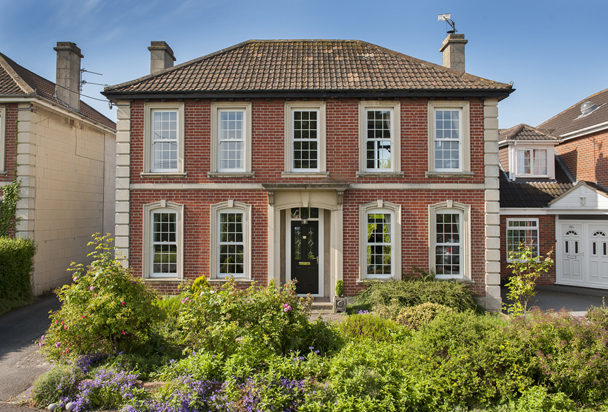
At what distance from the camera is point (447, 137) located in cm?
1126

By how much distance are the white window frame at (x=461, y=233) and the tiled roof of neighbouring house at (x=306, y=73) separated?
11.8 feet

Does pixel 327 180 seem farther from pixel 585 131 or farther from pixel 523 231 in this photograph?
pixel 585 131

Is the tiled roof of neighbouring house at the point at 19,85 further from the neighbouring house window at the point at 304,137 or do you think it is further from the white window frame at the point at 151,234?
the neighbouring house window at the point at 304,137

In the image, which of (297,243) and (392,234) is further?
(297,243)

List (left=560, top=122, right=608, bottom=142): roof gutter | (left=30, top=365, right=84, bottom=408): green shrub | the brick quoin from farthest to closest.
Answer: (left=560, top=122, right=608, bottom=142): roof gutter
the brick quoin
(left=30, top=365, right=84, bottom=408): green shrub

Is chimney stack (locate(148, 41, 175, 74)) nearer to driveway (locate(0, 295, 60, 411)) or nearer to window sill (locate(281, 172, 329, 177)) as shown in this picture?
window sill (locate(281, 172, 329, 177))

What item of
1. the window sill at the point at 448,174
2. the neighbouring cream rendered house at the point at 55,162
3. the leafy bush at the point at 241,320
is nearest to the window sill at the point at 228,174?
the leafy bush at the point at 241,320

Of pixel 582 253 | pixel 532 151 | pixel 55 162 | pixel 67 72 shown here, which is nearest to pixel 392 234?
pixel 582 253

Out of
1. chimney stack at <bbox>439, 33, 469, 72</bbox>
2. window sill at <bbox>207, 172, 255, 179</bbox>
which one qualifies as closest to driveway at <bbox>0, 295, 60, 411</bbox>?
window sill at <bbox>207, 172, 255, 179</bbox>

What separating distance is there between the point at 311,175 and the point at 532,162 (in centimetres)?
1047

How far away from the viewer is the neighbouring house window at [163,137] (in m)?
11.3

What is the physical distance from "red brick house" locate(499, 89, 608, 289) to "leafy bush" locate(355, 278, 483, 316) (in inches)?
200

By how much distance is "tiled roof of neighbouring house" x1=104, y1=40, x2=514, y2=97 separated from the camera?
10992 mm

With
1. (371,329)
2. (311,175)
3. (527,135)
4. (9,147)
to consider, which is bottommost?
(371,329)
